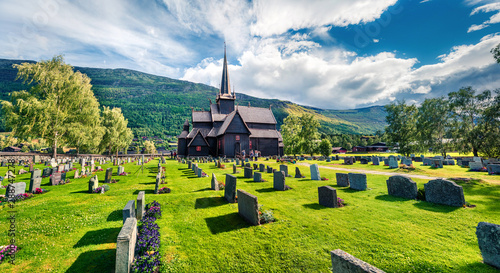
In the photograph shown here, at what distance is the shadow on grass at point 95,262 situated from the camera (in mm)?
4383

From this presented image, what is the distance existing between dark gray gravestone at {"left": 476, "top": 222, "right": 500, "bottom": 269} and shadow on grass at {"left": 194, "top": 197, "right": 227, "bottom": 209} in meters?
8.40

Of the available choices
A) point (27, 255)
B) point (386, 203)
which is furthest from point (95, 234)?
point (386, 203)

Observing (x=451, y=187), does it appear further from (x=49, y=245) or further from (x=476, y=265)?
(x=49, y=245)

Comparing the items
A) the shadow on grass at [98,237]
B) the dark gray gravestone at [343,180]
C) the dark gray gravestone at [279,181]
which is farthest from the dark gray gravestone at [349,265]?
the dark gray gravestone at [343,180]

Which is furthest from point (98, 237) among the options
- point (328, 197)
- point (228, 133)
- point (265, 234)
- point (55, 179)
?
point (228, 133)

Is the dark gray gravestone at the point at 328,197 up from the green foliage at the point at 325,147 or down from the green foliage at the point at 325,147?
down

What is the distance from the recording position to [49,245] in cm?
540

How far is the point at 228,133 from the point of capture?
38.5 meters

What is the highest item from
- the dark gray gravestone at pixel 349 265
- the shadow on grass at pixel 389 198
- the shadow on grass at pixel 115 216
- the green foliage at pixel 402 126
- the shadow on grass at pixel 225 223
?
the green foliage at pixel 402 126

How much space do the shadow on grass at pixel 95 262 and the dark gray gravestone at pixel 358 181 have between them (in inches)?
474

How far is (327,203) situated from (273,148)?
36756mm

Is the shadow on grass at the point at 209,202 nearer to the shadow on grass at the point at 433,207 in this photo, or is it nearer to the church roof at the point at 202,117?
the shadow on grass at the point at 433,207

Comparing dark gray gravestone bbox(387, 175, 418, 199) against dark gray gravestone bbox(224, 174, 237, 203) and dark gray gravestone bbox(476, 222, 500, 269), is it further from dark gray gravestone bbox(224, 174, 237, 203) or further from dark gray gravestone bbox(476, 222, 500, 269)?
dark gray gravestone bbox(224, 174, 237, 203)

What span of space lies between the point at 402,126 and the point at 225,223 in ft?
132
